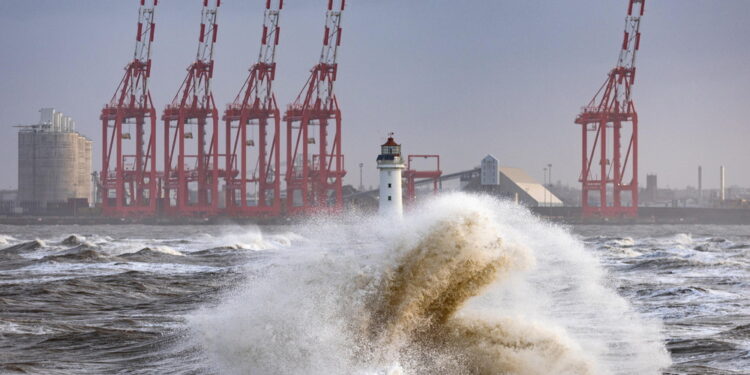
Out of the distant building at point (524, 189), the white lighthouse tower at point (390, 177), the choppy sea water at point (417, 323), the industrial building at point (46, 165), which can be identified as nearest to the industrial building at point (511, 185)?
the distant building at point (524, 189)

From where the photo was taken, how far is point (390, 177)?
159 feet

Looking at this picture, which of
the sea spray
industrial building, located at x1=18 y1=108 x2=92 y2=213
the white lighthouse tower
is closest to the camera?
the sea spray

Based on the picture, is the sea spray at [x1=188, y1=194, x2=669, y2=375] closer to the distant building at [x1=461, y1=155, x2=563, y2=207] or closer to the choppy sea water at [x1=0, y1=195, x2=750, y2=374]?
the choppy sea water at [x1=0, y1=195, x2=750, y2=374]

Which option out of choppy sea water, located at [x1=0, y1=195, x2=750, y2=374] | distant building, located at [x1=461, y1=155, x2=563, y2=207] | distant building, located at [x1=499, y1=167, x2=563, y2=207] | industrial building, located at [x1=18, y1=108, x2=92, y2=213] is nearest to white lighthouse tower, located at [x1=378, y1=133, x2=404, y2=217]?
A: choppy sea water, located at [x1=0, y1=195, x2=750, y2=374]

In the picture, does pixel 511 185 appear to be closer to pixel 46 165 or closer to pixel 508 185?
pixel 508 185

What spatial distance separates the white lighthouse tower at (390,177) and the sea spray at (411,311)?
32.8 metres

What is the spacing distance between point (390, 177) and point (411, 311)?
116ft

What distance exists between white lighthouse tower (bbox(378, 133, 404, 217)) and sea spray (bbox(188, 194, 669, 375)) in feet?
108

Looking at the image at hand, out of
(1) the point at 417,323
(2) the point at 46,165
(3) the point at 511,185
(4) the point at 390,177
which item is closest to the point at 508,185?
(3) the point at 511,185

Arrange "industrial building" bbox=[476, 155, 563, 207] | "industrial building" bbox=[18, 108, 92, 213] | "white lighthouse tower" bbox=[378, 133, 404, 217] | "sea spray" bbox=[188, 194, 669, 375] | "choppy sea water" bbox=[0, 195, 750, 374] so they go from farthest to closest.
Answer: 1. "industrial building" bbox=[18, 108, 92, 213]
2. "industrial building" bbox=[476, 155, 563, 207]
3. "white lighthouse tower" bbox=[378, 133, 404, 217]
4. "choppy sea water" bbox=[0, 195, 750, 374]
5. "sea spray" bbox=[188, 194, 669, 375]

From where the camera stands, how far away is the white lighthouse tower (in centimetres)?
4772

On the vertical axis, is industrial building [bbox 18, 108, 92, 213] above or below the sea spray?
above

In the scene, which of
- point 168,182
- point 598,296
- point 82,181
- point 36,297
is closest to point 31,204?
point 82,181

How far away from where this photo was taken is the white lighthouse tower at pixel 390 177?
47.7 m
